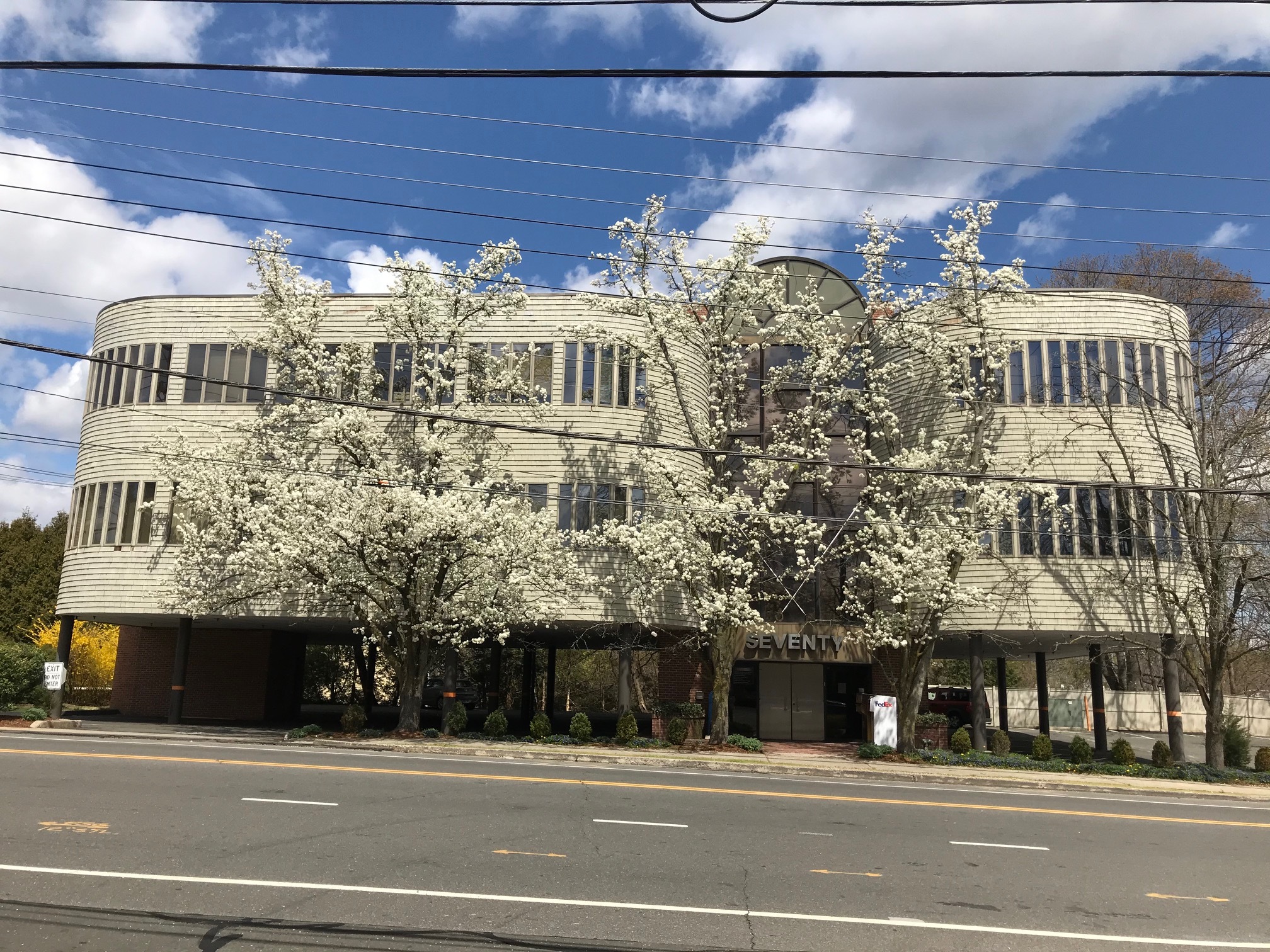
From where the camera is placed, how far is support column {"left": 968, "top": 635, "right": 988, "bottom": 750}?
23422 millimetres

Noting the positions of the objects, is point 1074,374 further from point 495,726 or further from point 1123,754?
point 495,726

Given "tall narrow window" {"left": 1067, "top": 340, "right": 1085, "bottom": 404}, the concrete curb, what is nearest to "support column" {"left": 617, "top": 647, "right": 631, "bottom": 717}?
the concrete curb

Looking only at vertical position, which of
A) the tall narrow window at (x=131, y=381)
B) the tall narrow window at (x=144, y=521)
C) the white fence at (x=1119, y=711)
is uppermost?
the tall narrow window at (x=131, y=381)

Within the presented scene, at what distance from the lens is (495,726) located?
22812mm

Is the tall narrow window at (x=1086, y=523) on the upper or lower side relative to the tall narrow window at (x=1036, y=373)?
lower

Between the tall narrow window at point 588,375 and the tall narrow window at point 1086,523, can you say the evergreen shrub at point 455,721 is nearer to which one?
the tall narrow window at point 588,375

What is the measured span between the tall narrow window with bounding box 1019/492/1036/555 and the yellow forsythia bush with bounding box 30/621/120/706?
1309 inches

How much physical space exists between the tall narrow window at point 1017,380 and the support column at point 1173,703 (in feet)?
22.7

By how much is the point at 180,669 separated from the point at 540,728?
36.5 feet

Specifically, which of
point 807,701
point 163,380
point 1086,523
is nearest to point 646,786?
point 807,701

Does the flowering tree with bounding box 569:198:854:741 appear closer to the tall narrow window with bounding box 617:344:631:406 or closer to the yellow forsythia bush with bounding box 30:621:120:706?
the tall narrow window with bounding box 617:344:631:406

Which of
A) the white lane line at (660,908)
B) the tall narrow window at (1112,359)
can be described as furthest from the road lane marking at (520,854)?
the tall narrow window at (1112,359)

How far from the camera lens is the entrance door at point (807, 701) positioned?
27062mm

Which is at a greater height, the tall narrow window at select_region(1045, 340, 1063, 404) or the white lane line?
the tall narrow window at select_region(1045, 340, 1063, 404)
